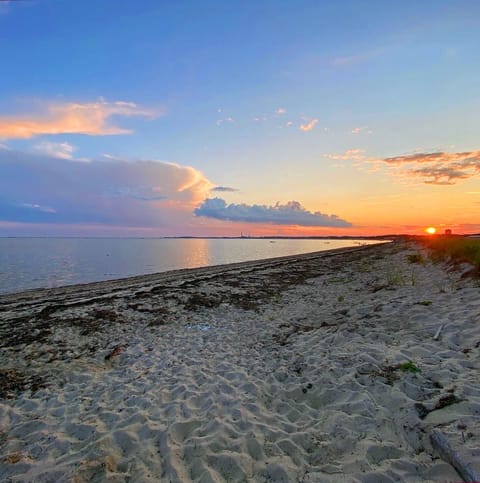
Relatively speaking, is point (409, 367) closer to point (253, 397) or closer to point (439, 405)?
point (439, 405)

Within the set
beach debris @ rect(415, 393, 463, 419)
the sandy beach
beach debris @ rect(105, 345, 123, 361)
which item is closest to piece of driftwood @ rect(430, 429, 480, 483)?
the sandy beach

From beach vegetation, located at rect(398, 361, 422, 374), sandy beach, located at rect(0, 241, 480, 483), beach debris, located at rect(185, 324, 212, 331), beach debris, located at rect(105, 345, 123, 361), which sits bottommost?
beach debris, located at rect(185, 324, 212, 331)

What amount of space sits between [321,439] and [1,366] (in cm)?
730

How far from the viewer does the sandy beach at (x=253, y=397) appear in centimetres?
373

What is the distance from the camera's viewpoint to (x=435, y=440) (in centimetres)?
359

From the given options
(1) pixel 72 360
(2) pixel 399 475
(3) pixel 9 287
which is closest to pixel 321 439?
(2) pixel 399 475

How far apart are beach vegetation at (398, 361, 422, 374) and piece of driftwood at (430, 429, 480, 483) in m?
1.66

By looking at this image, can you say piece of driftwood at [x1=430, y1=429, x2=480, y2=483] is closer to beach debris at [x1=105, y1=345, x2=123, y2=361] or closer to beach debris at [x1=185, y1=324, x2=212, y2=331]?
beach debris at [x1=105, y1=345, x2=123, y2=361]

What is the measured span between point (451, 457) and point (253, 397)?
2.85 metres

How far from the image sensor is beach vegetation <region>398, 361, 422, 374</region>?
5.30 meters

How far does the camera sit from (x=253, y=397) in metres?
5.43

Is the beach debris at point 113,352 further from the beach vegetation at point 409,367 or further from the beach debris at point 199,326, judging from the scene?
the beach vegetation at point 409,367

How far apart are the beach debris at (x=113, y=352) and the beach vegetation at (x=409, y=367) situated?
20.1 ft

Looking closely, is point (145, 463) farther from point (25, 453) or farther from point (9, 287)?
point (9, 287)
